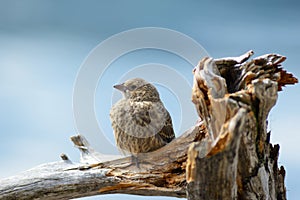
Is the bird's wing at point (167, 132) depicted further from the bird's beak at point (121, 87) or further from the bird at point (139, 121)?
the bird's beak at point (121, 87)

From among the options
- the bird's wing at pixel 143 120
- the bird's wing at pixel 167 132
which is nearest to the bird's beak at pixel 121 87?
the bird's wing at pixel 143 120

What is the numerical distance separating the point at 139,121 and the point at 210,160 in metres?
1.35

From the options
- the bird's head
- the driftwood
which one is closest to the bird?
the bird's head

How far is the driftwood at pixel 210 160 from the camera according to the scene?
223cm

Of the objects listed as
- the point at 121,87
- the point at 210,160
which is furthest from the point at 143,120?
the point at 210,160

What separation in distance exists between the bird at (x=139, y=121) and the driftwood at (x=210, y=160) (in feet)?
0.45

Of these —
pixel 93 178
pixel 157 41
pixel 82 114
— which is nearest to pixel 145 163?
pixel 93 178

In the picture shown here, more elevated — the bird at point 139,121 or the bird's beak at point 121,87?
the bird's beak at point 121,87

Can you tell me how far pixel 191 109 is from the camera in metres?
3.22

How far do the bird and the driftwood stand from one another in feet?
0.45

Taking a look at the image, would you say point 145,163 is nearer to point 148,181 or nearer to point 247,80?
point 148,181

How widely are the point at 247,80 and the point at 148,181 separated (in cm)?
93

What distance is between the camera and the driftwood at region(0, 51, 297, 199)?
2.23 m

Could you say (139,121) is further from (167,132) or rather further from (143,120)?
(167,132)
